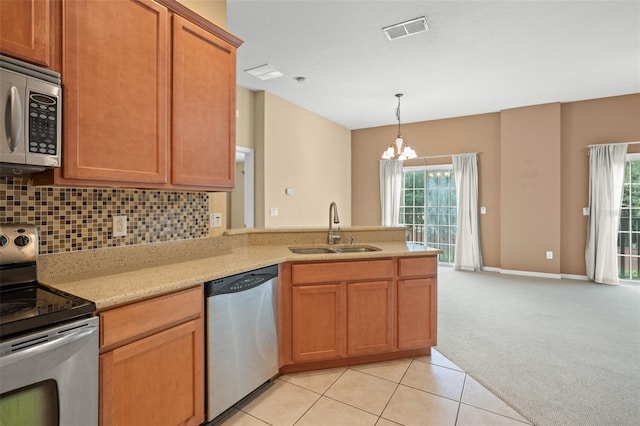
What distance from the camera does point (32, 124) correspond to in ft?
4.30

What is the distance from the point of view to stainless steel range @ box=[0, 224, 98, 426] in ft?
3.35

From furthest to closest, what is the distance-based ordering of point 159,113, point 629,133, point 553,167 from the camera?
1. point 553,167
2. point 629,133
3. point 159,113

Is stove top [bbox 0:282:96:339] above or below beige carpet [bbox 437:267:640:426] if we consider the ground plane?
above

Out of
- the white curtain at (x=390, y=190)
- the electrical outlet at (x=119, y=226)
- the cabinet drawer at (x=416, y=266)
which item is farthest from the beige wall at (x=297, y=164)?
the electrical outlet at (x=119, y=226)

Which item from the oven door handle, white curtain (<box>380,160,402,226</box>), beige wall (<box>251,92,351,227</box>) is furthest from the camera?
white curtain (<box>380,160,402,226</box>)

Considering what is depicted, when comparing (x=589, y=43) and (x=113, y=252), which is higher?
(x=589, y=43)

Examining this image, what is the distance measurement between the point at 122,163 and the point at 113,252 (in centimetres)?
55

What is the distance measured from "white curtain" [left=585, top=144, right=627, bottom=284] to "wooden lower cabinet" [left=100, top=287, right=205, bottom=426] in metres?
5.98

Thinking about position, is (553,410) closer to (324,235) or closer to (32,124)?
(324,235)

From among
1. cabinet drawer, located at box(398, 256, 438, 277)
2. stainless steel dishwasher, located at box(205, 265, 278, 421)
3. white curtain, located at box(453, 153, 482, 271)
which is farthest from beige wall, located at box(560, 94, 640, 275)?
stainless steel dishwasher, located at box(205, 265, 278, 421)

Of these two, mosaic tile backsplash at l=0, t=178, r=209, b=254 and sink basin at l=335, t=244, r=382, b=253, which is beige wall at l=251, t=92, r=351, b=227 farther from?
mosaic tile backsplash at l=0, t=178, r=209, b=254

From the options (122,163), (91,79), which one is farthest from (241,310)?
(91,79)

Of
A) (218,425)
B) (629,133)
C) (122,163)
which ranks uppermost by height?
(629,133)

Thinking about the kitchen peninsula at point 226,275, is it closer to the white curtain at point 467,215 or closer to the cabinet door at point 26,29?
the cabinet door at point 26,29
